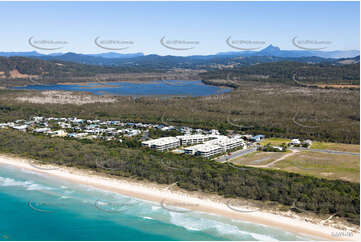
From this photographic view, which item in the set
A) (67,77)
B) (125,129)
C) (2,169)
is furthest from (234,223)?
(67,77)

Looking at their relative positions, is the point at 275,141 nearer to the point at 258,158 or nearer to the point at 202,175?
the point at 258,158

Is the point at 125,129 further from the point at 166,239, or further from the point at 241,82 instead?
the point at 241,82

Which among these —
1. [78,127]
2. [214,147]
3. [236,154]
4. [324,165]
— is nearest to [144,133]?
[78,127]

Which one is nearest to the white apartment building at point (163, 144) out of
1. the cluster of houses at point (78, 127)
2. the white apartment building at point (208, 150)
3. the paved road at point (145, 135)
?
the paved road at point (145, 135)

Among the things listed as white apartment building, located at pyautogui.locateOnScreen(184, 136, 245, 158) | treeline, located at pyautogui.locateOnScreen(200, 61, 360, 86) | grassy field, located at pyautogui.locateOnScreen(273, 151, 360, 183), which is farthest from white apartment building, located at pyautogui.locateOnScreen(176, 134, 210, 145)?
treeline, located at pyautogui.locateOnScreen(200, 61, 360, 86)

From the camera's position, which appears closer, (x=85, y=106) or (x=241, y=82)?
(x=85, y=106)
